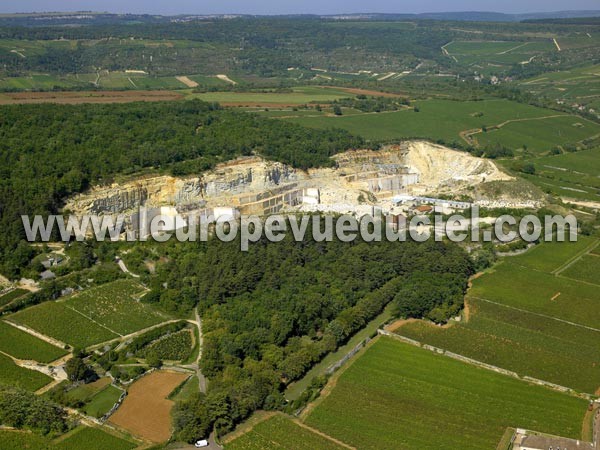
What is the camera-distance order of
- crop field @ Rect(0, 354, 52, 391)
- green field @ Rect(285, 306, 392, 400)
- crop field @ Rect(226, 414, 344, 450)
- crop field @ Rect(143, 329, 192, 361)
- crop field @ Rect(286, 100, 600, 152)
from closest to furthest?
crop field @ Rect(226, 414, 344, 450)
crop field @ Rect(0, 354, 52, 391)
green field @ Rect(285, 306, 392, 400)
crop field @ Rect(143, 329, 192, 361)
crop field @ Rect(286, 100, 600, 152)

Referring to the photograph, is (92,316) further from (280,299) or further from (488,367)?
(488,367)

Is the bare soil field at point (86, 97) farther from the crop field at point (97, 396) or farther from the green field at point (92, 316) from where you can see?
the crop field at point (97, 396)

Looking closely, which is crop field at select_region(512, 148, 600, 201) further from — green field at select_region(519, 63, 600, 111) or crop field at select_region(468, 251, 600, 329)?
green field at select_region(519, 63, 600, 111)

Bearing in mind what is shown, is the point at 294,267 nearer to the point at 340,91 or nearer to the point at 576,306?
the point at 576,306

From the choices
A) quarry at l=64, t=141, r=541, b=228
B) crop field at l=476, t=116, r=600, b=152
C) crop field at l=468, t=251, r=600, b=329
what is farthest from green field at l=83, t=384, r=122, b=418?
crop field at l=476, t=116, r=600, b=152

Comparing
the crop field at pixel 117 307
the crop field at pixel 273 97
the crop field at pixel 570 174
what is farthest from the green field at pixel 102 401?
the crop field at pixel 273 97

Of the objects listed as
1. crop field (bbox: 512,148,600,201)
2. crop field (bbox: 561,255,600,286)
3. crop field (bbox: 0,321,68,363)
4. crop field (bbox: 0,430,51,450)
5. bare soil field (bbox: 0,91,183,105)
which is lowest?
crop field (bbox: 0,430,51,450)

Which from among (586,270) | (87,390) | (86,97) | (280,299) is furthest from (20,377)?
(86,97)
